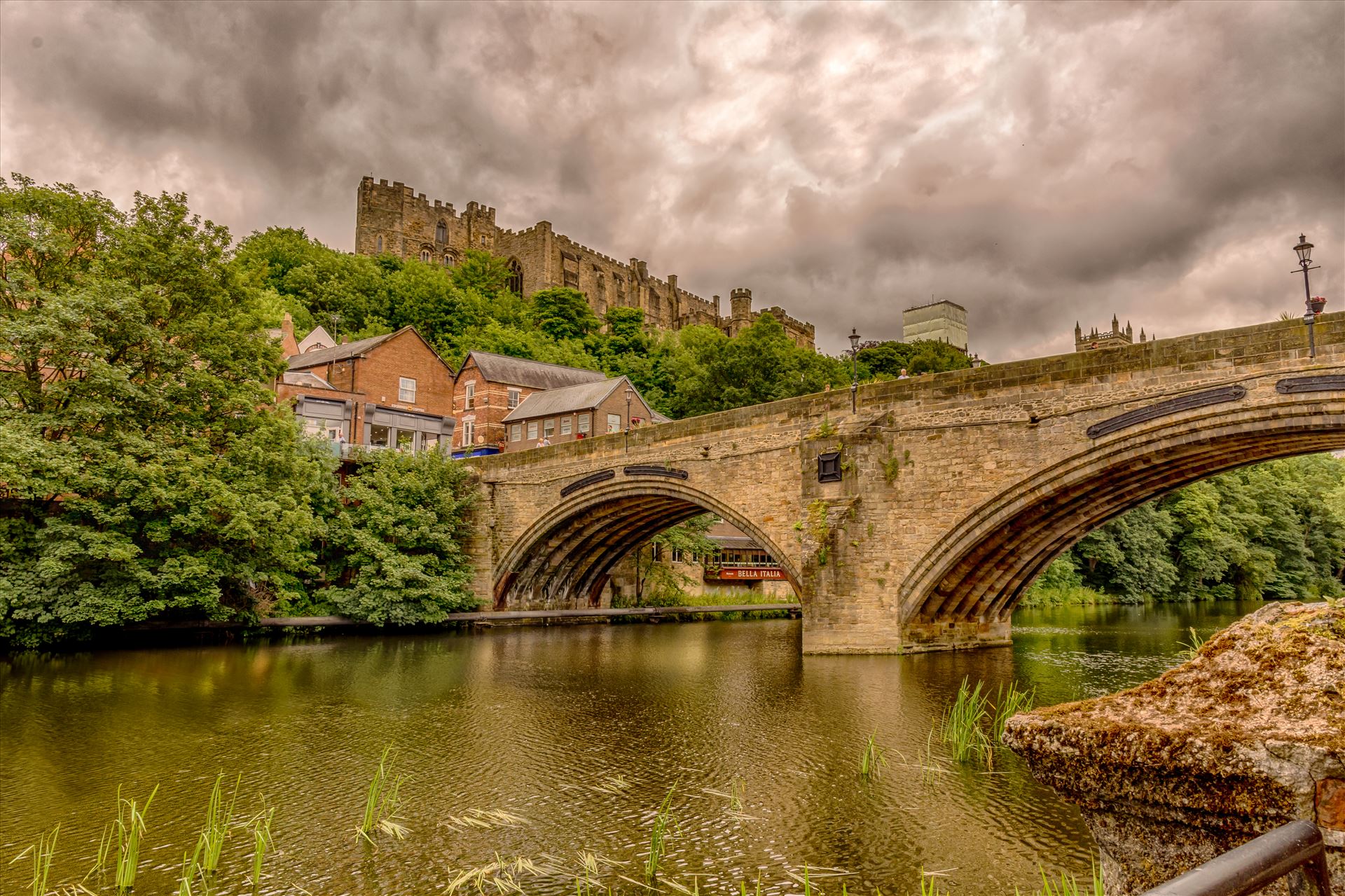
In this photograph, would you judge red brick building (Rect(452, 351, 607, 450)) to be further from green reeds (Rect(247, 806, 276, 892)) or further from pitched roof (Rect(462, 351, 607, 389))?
green reeds (Rect(247, 806, 276, 892))

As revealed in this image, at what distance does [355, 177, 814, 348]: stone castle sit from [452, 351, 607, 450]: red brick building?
36441 millimetres

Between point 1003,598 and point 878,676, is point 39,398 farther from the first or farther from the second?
point 1003,598

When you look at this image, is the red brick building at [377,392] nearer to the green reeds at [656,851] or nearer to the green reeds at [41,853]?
the green reeds at [41,853]

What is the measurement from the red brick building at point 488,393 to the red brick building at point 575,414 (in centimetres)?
68

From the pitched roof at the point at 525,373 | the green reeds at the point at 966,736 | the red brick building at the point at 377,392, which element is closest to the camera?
the green reeds at the point at 966,736

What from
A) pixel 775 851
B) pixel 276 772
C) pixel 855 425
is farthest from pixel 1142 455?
pixel 276 772

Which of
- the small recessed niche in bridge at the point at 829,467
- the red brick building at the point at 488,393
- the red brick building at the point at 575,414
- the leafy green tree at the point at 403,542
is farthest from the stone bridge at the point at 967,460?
the red brick building at the point at 488,393

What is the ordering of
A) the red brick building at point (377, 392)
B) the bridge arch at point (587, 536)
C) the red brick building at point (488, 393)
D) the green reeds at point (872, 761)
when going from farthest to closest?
the red brick building at point (488, 393), the red brick building at point (377, 392), the bridge arch at point (587, 536), the green reeds at point (872, 761)

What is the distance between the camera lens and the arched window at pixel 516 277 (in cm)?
8256

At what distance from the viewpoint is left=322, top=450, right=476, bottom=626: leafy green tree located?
25.5 metres

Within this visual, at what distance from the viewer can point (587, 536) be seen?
1163 inches

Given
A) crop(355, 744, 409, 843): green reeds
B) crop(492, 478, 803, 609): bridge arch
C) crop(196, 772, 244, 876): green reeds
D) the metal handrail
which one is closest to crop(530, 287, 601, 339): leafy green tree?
crop(492, 478, 803, 609): bridge arch

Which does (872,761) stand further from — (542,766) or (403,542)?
(403,542)

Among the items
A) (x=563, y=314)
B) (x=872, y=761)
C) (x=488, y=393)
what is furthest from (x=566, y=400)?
(x=872, y=761)
